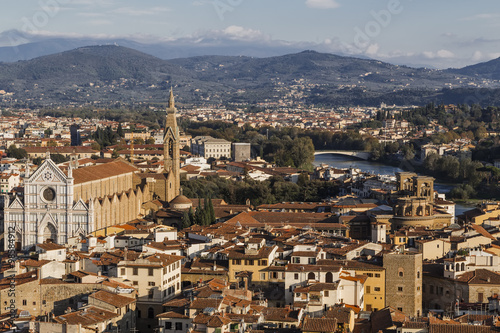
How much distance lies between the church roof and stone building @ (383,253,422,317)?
1179cm

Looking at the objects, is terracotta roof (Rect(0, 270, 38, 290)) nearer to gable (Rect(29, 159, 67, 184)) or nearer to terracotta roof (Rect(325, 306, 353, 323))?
terracotta roof (Rect(325, 306, 353, 323))

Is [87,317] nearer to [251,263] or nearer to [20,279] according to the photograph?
[20,279]

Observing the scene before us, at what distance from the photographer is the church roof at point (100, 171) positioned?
1046 inches

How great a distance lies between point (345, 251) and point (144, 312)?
13.6 feet

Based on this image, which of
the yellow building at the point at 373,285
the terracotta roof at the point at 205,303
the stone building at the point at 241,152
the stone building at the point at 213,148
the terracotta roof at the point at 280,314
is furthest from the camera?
the stone building at the point at 213,148

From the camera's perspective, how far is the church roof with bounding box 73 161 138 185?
1046 inches

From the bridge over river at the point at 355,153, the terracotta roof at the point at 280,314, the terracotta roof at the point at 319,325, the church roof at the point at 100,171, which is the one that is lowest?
the bridge over river at the point at 355,153

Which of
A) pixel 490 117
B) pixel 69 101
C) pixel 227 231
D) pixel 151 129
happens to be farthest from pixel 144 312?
pixel 69 101

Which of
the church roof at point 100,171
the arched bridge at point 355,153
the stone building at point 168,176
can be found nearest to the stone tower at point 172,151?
the stone building at point 168,176

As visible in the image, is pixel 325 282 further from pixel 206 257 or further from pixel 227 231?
pixel 227 231

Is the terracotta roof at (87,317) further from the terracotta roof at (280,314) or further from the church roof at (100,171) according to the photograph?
the church roof at (100,171)

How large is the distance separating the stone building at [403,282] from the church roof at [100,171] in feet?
38.7

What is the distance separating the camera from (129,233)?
21672 mm

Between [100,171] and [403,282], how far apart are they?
14.4 meters
